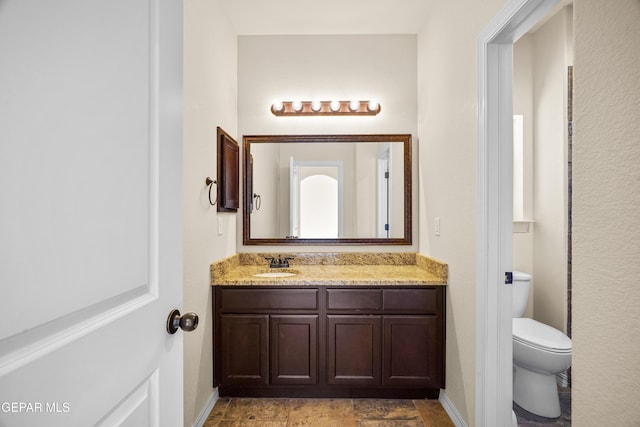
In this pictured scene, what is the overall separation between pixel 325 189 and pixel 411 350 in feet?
4.47

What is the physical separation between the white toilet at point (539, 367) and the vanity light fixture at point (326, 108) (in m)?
1.89

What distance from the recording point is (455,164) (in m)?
2.01

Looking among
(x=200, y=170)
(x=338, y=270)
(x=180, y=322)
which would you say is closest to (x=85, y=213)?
(x=180, y=322)

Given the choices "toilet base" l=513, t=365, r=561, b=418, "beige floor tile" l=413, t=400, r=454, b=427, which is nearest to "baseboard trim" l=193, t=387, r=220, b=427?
"beige floor tile" l=413, t=400, r=454, b=427

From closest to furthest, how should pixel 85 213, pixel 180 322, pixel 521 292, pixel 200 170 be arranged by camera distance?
pixel 85 213 → pixel 180 322 → pixel 200 170 → pixel 521 292

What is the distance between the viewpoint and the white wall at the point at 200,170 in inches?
70.2

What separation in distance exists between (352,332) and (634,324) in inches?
63.8

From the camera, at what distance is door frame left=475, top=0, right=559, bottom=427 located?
1636 millimetres

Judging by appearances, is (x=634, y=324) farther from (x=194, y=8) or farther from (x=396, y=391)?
(x=194, y=8)

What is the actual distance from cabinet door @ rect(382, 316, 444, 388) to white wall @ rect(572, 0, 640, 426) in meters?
1.28

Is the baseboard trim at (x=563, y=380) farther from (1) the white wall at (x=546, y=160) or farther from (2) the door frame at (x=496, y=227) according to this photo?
(2) the door frame at (x=496, y=227)

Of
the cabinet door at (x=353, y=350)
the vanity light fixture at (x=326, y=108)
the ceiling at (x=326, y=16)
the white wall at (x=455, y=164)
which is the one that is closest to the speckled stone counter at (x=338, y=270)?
the white wall at (x=455, y=164)

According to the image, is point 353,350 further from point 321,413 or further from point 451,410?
point 451,410

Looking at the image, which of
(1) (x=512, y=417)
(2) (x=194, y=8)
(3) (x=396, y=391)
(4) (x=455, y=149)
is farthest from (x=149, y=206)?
(3) (x=396, y=391)
